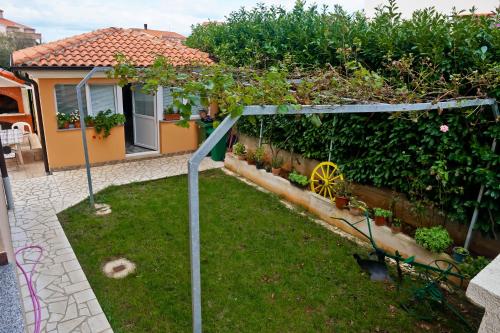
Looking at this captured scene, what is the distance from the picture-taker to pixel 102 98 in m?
10.3

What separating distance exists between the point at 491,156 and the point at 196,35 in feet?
42.2

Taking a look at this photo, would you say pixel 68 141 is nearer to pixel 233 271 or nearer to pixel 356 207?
pixel 233 271

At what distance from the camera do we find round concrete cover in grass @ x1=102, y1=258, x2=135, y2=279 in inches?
209

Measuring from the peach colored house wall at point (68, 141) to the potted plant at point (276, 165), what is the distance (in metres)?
5.14

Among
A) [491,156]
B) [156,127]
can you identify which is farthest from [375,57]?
[156,127]

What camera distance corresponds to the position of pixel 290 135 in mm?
8938

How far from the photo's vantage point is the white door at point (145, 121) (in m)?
11.6

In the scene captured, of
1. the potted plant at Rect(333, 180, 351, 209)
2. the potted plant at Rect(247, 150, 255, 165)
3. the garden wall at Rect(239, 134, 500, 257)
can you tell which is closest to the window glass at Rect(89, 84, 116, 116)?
the potted plant at Rect(247, 150, 255, 165)

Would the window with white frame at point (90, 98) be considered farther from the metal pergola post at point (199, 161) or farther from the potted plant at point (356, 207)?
the metal pergola post at point (199, 161)

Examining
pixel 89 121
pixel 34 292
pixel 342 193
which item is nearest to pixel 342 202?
pixel 342 193

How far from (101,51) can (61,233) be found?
603 centimetres

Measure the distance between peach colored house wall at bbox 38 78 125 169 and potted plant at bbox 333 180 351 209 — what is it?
7.18m

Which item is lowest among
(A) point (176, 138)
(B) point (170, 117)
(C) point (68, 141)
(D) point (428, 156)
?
(A) point (176, 138)

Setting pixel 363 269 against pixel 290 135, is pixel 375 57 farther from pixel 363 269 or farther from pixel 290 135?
pixel 363 269
